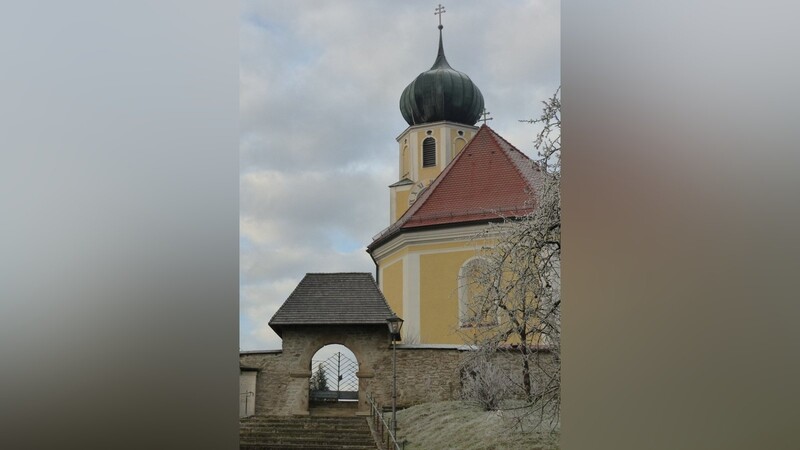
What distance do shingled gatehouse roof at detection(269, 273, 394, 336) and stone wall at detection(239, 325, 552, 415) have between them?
0.44ft

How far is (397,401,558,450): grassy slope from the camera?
7.55 meters

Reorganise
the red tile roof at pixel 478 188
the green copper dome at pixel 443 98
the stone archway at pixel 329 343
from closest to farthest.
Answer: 1. the stone archway at pixel 329 343
2. the red tile roof at pixel 478 188
3. the green copper dome at pixel 443 98

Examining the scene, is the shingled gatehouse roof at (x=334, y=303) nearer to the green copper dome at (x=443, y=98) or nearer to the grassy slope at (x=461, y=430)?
the grassy slope at (x=461, y=430)

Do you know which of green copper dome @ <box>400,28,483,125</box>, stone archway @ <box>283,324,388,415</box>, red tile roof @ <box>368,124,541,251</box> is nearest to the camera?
stone archway @ <box>283,324,388,415</box>

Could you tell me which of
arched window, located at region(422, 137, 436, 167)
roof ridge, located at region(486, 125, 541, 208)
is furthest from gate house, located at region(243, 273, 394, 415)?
arched window, located at region(422, 137, 436, 167)

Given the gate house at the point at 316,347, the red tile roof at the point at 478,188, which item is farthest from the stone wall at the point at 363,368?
the red tile roof at the point at 478,188

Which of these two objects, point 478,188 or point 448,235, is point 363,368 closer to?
point 448,235

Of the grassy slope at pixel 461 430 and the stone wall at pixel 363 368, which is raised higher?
the stone wall at pixel 363 368

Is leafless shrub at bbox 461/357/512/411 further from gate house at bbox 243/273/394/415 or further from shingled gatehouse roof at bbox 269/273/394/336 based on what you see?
shingled gatehouse roof at bbox 269/273/394/336

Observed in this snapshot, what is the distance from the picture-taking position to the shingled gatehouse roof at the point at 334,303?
12.1m
